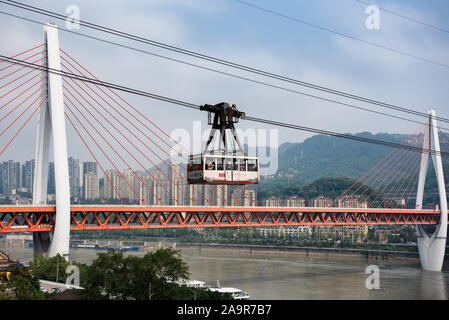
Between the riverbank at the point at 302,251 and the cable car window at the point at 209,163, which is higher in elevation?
the cable car window at the point at 209,163

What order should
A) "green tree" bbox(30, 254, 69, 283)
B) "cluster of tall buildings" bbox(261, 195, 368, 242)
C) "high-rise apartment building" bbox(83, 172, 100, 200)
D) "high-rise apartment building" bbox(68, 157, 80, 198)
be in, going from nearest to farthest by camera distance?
"green tree" bbox(30, 254, 69, 283) < "cluster of tall buildings" bbox(261, 195, 368, 242) < "high-rise apartment building" bbox(83, 172, 100, 200) < "high-rise apartment building" bbox(68, 157, 80, 198)

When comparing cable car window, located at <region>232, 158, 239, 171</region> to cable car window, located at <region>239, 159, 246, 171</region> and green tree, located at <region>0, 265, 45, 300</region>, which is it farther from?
green tree, located at <region>0, 265, 45, 300</region>

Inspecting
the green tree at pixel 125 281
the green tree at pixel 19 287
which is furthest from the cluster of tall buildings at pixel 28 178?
the green tree at pixel 125 281

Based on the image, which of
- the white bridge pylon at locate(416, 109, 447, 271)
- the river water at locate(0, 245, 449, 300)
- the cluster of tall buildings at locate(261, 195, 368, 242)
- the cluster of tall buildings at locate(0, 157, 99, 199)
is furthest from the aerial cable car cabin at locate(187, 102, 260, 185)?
the cluster of tall buildings at locate(0, 157, 99, 199)

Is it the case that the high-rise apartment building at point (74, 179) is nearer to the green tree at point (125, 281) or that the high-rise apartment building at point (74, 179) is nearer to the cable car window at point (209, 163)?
the green tree at point (125, 281)

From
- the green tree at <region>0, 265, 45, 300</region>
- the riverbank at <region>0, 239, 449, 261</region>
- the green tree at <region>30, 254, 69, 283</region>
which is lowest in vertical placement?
the riverbank at <region>0, 239, 449, 261</region>

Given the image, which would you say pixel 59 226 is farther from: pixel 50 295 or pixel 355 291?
pixel 355 291

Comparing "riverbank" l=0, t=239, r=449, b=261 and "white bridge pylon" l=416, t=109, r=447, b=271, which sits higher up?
"white bridge pylon" l=416, t=109, r=447, b=271

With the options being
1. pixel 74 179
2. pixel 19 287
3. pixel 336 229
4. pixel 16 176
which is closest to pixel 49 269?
pixel 19 287
